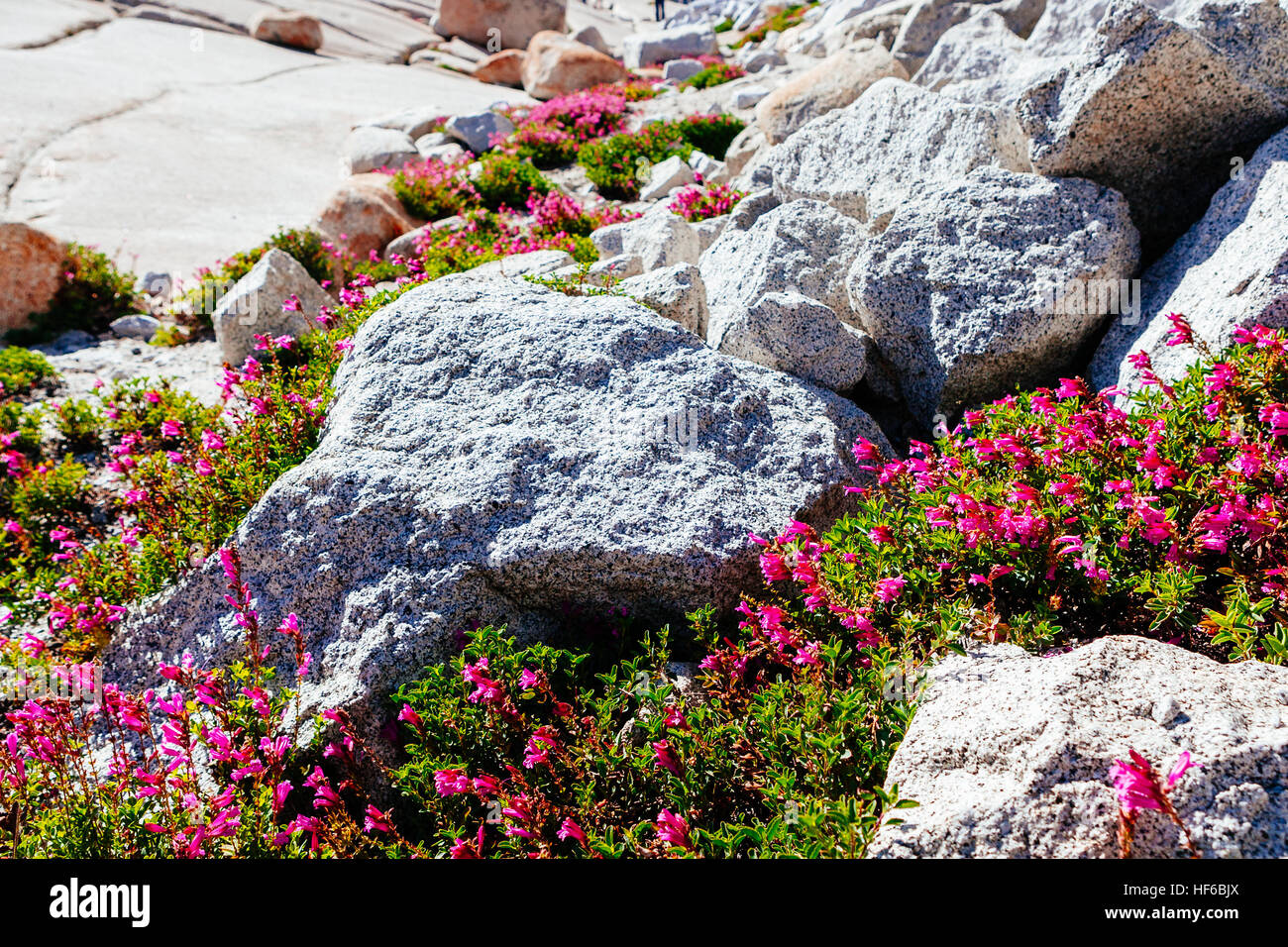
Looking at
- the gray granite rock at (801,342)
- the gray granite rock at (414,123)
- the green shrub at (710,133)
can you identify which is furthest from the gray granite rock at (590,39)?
the gray granite rock at (801,342)

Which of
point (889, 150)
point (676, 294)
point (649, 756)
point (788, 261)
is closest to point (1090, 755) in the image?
point (649, 756)

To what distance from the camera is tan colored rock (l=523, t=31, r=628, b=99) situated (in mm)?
24328

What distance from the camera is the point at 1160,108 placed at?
5.93m

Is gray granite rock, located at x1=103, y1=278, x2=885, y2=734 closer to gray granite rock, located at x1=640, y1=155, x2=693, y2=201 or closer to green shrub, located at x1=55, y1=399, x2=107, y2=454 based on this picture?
green shrub, located at x1=55, y1=399, x2=107, y2=454

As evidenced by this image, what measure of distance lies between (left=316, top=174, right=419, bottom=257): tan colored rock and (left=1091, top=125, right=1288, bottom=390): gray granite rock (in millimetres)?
10093

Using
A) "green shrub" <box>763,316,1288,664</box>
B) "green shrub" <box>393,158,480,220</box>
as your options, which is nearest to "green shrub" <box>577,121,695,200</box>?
"green shrub" <box>393,158,480,220</box>

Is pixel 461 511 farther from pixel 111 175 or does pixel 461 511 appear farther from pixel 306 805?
pixel 111 175

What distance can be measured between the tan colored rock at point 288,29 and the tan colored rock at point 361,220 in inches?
1070

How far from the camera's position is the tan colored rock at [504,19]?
38.8 meters

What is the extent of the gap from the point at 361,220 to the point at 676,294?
7.90 m

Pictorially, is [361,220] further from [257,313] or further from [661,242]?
[661,242]

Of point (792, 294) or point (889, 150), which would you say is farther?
point (889, 150)
